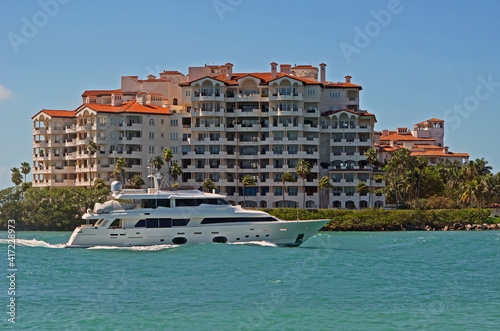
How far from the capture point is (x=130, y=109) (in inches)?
4323

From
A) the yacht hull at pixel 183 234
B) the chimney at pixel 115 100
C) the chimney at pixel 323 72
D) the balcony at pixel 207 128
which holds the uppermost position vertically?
the chimney at pixel 323 72

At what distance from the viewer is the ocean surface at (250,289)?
31.1m

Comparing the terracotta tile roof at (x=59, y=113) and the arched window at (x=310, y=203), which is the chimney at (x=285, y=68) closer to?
the arched window at (x=310, y=203)

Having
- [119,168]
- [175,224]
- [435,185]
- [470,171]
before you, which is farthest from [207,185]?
[175,224]

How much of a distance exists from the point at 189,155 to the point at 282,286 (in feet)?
236

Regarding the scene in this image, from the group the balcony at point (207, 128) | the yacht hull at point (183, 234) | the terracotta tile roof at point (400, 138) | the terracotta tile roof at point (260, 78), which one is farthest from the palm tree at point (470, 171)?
the yacht hull at point (183, 234)

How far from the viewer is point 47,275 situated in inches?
1698

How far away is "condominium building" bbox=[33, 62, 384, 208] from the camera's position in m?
107

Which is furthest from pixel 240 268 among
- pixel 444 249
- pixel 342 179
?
pixel 342 179

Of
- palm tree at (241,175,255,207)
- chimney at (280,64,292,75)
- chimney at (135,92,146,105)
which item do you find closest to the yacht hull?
palm tree at (241,175,255,207)

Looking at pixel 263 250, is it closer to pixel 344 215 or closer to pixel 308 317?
pixel 308 317

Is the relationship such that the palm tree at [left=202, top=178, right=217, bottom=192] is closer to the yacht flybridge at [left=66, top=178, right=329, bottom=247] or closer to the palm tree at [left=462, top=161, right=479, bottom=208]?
the palm tree at [left=462, top=161, right=479, bottom=208]

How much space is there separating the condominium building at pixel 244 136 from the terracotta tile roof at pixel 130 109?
154mm

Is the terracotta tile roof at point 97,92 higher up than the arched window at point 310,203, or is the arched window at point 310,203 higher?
the terracotta tile roof at point 97,92
